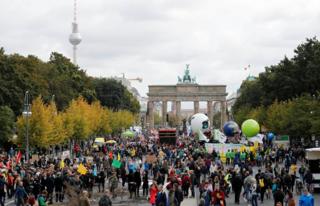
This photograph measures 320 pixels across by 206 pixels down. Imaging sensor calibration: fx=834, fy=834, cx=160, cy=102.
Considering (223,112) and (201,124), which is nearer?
(201,124)

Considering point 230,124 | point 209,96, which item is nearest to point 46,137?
point 230,124

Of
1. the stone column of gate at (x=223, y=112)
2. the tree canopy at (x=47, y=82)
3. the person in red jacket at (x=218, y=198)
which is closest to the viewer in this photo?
the person in red jacket at (x=218, y=198)

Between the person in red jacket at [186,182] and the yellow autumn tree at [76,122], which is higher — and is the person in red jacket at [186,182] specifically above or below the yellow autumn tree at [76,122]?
below

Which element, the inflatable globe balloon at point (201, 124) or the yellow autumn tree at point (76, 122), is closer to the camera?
the yellow autumn tree at point (76, 122)

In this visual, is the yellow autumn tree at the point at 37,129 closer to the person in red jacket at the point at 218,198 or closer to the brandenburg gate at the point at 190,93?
the person in red jacket at the point at 218,198

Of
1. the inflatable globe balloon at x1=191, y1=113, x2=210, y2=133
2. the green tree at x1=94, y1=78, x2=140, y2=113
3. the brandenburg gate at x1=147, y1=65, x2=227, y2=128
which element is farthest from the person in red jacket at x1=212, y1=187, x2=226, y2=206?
the brandenburg gate at x1=147, y1=65, x2=227, y2=128

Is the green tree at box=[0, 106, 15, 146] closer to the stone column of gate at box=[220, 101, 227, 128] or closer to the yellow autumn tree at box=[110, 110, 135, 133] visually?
the yellow autumn tree at box=[110, 110, 135, 133]

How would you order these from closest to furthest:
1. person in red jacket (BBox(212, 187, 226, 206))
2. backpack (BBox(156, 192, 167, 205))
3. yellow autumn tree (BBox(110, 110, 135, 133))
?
backpack (BBox(156, 192, 167, 205)) → person in red jacket (BBox(212, 187, 226, 206)) → yellow autumn tree (BBox(110, 110, 135, 133))

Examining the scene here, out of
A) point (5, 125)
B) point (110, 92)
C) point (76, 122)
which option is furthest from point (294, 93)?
point (110, 92)

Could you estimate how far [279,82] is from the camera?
98.4 meters

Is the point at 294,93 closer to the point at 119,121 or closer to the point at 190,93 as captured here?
the point at 119,121

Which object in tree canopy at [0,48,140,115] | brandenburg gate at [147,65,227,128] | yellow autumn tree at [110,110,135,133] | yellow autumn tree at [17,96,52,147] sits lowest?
yellow autumn tree at [17,96,52,147]

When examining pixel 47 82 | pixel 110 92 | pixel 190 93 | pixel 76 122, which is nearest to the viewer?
pixel 76 122

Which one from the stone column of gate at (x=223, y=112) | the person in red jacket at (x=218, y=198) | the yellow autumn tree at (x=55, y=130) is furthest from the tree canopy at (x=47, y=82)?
the person in red jacket at (x=218, y=198)
